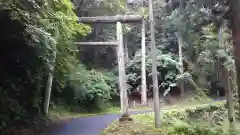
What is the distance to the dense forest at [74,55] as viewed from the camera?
9785mm

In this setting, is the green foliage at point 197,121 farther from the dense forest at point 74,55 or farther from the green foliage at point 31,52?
the green foliage at point 31,52

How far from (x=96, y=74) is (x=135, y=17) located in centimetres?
859

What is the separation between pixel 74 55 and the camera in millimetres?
17922

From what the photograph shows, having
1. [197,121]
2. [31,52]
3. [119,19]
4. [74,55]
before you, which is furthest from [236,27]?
[74,55]

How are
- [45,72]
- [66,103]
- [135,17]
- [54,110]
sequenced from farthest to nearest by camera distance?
[66,103], [54,110], [135,17], [45,72]

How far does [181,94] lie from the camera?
27.4m

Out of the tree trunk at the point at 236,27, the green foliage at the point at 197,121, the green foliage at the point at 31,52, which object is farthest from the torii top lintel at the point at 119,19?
the tree trunk at the point at 236,27

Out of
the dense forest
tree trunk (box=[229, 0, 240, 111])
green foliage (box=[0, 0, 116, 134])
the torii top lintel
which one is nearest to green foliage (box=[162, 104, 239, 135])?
the dense forest

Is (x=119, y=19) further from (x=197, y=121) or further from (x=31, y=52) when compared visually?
(x=197, y=121)

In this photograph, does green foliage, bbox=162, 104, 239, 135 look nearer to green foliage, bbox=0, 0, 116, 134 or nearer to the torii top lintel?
the torii top lintel

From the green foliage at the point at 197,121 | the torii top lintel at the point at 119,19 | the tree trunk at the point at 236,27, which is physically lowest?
the green foliage at the point at 197,121

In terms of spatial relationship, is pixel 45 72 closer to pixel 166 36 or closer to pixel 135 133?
pixel 135 133

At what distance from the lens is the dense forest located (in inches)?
385

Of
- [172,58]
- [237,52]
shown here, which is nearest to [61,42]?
[237,52]
